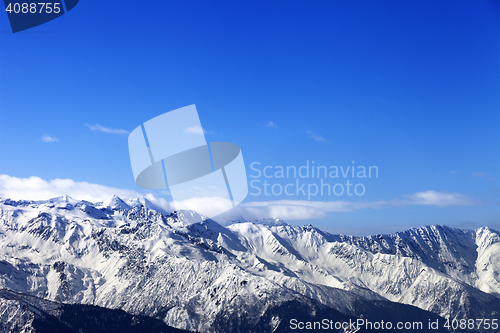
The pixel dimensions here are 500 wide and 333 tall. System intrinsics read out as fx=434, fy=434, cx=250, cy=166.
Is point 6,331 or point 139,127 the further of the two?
point 6,331

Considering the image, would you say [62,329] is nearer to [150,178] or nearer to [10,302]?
[10,302]

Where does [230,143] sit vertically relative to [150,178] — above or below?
above

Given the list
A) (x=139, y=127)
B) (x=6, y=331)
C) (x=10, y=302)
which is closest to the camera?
(x=139, y=127)

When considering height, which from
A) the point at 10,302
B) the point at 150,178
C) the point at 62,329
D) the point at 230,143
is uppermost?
the point at 230,143

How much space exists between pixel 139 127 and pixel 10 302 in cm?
18467

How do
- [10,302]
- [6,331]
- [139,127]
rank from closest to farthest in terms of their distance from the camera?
[139,127], [6,331], [10,302]

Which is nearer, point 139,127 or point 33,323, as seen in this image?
point 139,127

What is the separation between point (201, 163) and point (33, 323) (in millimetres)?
177476

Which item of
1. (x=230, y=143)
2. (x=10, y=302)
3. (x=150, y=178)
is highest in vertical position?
(x=230, y=143)

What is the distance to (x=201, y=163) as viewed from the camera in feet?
160

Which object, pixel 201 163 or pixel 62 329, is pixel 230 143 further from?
pixel 62 329

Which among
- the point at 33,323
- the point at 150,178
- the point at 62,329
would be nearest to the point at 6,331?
the point at 33,323

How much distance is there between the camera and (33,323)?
187 m

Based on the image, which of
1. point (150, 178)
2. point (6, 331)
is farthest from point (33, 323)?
point (150, 178)
